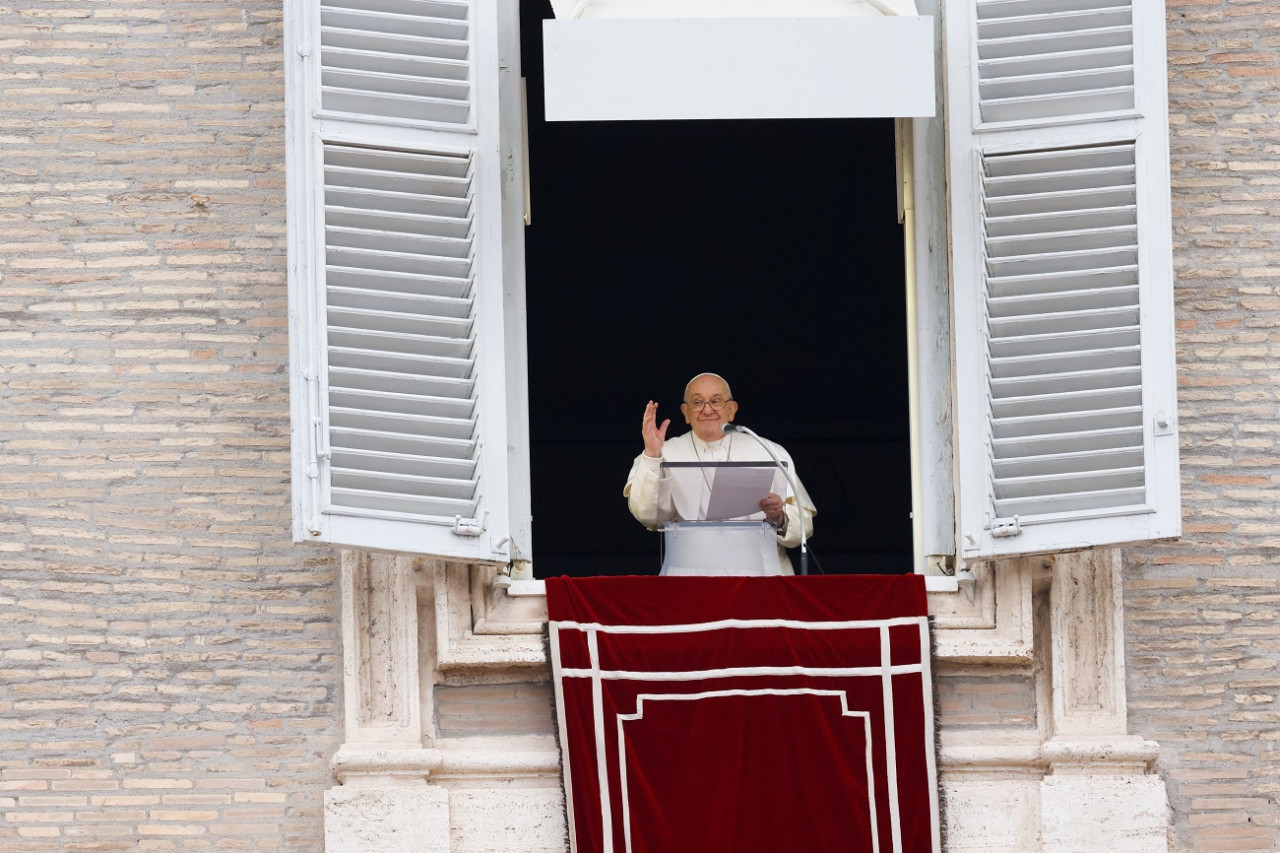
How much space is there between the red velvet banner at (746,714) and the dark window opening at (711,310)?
4778 millimetres

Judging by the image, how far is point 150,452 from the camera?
794 centimetres

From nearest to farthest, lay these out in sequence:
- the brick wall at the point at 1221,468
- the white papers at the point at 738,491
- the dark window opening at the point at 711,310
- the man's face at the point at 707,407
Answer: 1. the brick wall at the point at 1221,468
2. the white papers at the point at 738,491
3. the man's face at the point at 707,407
4. the dark window opening at the point at 711,310

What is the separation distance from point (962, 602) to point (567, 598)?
3.82 ft

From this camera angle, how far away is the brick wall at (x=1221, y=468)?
770cm

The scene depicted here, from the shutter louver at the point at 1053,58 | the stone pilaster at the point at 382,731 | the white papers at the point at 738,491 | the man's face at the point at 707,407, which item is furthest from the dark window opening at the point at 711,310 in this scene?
the stone pilaster at the point at 382,731

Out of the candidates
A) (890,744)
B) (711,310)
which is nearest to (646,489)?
(890,744)

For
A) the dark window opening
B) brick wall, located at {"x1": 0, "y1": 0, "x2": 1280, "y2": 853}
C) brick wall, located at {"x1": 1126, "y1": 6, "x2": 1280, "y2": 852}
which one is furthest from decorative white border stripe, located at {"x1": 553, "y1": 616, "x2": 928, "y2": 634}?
the dark window opening

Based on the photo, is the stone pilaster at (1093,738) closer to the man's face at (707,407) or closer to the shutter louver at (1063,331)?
the shutter louver at (1063,331)

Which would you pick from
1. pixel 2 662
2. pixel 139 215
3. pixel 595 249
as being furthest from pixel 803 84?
pixel 595 249

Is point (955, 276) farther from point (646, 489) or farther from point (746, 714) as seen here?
point (746, 714)

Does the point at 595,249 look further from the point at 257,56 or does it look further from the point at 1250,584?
the point at 1250,584

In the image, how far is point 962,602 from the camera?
25.4 ft

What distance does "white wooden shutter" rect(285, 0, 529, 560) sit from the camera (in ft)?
24.5

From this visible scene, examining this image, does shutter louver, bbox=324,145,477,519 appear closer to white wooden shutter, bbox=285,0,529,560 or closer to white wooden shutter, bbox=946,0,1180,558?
white wooden shutter, bbox=285,0,529,560
